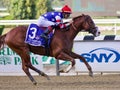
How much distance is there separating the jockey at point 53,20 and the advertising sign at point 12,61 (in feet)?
5.92

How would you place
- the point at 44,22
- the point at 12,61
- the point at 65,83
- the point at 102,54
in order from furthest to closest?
the point at 12,61, the point at 102,54, the point at 65,83, the point at 44,22

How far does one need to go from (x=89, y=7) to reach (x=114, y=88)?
24155 millimetres

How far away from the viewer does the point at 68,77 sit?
11.0 metres

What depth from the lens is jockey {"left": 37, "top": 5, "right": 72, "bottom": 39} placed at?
9609 mm

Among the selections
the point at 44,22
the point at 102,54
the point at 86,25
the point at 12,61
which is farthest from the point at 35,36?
the point at 102,54

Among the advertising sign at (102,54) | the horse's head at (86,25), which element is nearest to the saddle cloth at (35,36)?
the horse's head at (86,25)

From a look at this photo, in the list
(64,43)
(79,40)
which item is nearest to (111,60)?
(79,40)

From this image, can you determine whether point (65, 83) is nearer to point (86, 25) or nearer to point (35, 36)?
point (35, 36)

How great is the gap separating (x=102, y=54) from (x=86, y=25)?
145cm

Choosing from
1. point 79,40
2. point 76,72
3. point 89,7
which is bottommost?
point 89,7

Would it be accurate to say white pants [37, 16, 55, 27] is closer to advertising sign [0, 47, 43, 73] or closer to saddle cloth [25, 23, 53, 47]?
saddle cloth [25, 23, 53, 47]

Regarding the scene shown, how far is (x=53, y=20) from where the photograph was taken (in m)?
9.78

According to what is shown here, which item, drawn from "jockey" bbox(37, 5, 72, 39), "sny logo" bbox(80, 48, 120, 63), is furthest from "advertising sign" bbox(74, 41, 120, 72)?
"jockey" bbox(37, 5, 72, 39)

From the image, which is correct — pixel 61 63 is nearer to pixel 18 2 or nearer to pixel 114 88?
pixel 114 88
